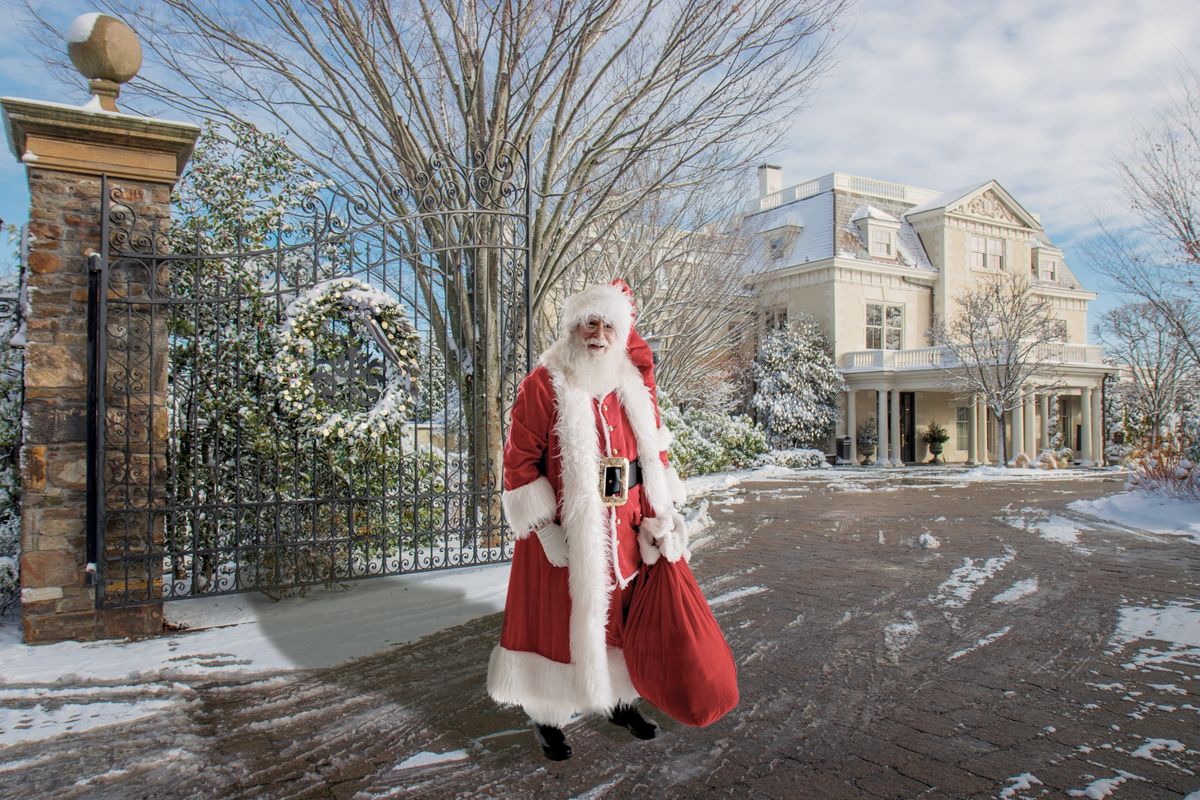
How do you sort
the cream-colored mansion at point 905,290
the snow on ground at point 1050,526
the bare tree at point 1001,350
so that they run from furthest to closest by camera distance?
1. the cream-colored mansion at point 905,290
2. the bare tree at point 1001,350
3. the snow on ground at point 1050,526

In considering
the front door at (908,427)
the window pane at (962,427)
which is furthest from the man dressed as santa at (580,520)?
the window pane at (962,427)

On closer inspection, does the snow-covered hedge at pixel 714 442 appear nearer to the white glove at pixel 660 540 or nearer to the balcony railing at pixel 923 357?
the balcony railing at pixel 923 357

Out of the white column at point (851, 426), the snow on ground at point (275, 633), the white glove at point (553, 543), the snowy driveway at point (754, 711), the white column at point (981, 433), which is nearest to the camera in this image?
the snowy driveway at point (754, 711)

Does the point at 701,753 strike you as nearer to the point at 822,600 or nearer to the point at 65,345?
the point at 822,600

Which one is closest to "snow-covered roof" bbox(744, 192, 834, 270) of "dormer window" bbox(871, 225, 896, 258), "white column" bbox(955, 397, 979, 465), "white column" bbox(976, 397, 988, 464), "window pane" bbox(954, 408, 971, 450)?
"dormer window" bbox(871, 225, 896, 258)

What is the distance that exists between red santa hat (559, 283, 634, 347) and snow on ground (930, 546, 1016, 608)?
345 centimetres

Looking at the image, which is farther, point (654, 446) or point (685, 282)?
point (685, 282)

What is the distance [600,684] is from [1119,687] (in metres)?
2.55

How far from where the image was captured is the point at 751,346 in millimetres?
23625

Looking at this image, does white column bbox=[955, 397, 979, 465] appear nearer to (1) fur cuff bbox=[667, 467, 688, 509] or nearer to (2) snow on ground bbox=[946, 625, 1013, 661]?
(2) snow on ground bbox=[946, 625, 1013, 661]

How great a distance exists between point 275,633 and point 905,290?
23.7 metres

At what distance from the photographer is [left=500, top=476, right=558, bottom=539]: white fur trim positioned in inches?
118

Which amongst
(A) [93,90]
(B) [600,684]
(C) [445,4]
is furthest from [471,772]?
(C) [445,4]

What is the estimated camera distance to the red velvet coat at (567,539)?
2955mm
